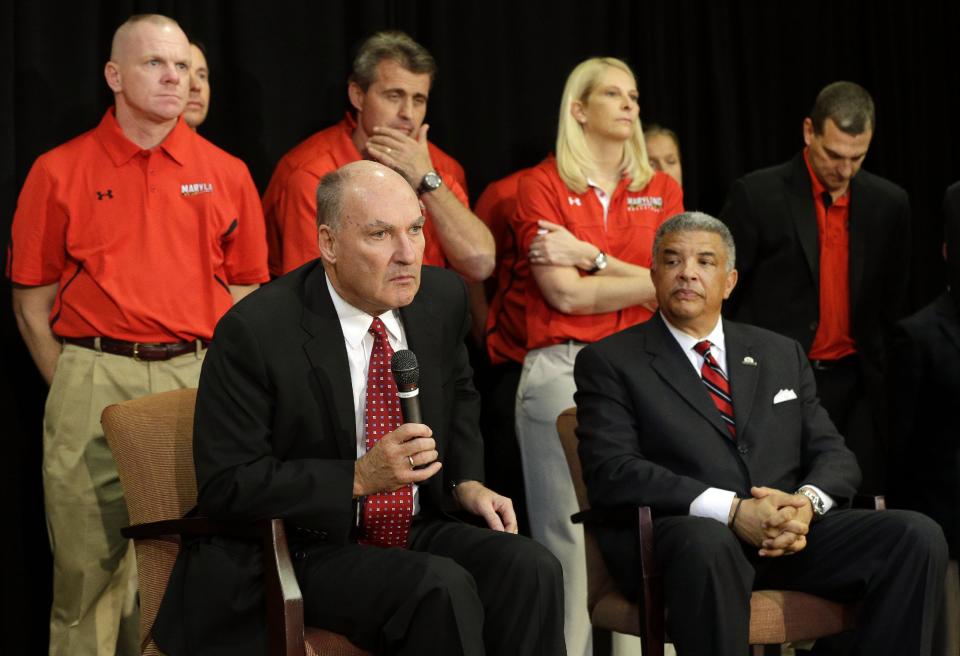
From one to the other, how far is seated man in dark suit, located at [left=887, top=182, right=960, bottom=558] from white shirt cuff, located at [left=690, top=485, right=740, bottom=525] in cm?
103

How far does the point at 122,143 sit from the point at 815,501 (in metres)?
2.22

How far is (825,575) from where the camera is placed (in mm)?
3340

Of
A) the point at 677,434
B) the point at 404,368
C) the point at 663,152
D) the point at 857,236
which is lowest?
the point at 677,434

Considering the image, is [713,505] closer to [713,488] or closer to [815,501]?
[713,488]

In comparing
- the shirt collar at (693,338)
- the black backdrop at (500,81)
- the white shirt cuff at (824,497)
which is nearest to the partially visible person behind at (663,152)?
the black backdrop at (500,81)

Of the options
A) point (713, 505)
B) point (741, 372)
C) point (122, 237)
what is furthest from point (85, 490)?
point (741, 372)

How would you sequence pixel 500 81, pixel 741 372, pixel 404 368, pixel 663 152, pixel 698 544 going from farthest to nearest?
1. pixel 663 152
2. pixel 500 81
3. pixel 741 372
4. pixel 698 544
5. pixel 404 368

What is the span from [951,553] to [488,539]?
1.83 metres

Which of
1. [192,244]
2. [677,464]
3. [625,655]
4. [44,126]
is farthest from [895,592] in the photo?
[44,126]

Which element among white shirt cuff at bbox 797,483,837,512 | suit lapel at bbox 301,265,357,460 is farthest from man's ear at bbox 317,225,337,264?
white shirt cuff at bbox 797,483,837,512

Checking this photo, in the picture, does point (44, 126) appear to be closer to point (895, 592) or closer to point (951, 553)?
point (895, 592)

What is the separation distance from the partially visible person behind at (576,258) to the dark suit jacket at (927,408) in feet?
2.80

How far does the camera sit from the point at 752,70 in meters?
5.68

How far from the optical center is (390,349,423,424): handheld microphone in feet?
8.62
